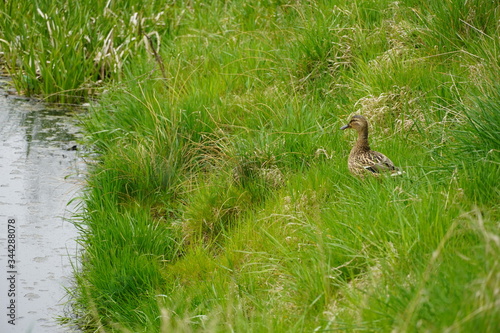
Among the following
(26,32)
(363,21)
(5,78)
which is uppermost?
(363,21)

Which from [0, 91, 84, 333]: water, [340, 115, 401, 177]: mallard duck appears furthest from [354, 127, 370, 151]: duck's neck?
[0, 91, 84, 333]: water

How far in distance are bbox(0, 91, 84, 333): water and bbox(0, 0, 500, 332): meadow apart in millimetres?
193

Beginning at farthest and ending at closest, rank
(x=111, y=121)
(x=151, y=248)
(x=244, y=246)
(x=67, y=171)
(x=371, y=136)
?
(x=111, y=121) < (x=67, y=171) < (x=371, y=136) < (x=151, y=248) < (x=244, y=246)

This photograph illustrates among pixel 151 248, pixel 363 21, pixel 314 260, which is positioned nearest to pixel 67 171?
pixel 151 248

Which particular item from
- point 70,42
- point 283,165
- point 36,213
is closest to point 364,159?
point 283,165

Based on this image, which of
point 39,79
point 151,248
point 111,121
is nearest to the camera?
point 151,248

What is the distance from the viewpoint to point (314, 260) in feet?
12.6

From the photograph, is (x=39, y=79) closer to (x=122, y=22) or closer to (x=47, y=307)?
(x=122, y=22)

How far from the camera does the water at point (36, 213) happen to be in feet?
16.0

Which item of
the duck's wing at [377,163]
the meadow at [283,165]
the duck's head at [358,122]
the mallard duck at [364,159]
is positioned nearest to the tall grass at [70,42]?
the meadow at [283,165]

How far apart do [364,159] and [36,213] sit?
2.70 m

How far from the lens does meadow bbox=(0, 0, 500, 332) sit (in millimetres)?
3562

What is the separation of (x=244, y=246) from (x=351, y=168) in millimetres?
891

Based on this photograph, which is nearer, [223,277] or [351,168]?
[223,277]
